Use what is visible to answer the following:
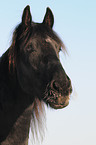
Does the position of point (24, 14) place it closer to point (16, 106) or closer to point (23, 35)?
point (23, 35)

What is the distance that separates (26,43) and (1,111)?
54.1 inches

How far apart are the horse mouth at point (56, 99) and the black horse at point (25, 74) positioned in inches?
0.9

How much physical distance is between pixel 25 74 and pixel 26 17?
1.18 m

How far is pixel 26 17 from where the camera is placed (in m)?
6.17

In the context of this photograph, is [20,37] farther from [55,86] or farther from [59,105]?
[59,105]

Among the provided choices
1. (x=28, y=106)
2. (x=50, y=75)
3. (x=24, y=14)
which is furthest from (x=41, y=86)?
(x=24, y=14)

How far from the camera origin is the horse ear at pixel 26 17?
6137 millimetres

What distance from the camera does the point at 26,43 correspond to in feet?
19.3

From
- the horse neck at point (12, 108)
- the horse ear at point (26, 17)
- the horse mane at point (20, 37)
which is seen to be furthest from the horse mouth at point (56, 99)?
the horse ear at point (26, 17)

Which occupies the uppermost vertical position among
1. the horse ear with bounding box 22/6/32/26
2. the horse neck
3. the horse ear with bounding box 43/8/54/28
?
the horse ear with bounding box 22/6/32/26

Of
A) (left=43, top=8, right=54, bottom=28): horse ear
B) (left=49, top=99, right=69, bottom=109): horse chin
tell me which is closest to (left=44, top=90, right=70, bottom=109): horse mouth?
(left=49, top=99, right=69, bottom=109): horse chin

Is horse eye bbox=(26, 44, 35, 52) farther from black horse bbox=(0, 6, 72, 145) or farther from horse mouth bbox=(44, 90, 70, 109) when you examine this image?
horse mouth bbox=(44, 90, 70, 109)

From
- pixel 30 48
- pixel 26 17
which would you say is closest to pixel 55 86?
pixel 30 48

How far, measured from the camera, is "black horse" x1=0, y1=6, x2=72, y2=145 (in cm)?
560
